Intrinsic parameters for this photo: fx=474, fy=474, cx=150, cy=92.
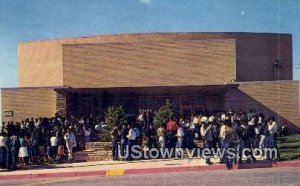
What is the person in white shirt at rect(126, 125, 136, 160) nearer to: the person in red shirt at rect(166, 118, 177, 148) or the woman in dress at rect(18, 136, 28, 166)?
the person in red shirt at rect(166, 118, 177, 148)

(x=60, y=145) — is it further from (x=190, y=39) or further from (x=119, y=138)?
(x=190, y=39)

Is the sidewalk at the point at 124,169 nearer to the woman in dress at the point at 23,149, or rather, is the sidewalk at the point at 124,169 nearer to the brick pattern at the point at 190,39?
the woman in dress at the point at 23,149

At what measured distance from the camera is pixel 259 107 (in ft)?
96.7

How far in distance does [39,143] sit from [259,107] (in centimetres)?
1525

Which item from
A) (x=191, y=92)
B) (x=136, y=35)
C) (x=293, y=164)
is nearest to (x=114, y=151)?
(x=293, y=164)

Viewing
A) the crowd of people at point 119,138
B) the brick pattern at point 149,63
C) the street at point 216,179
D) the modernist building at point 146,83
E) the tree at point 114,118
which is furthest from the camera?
the brick pattern at point 149,63

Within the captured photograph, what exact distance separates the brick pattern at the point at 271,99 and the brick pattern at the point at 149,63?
1.93 m

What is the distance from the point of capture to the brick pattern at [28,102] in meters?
30.1

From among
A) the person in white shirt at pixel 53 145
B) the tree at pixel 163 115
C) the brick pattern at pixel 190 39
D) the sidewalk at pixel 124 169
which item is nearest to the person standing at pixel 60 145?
the person in white shirt at pixel 53 145

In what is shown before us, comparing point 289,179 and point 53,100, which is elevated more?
point 53,100

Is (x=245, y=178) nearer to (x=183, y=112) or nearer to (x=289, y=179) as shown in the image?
(x=289, y=179)

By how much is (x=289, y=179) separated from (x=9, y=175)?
30.6 feet

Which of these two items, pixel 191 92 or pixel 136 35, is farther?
pixel 136 35

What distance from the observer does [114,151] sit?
1914 cm
